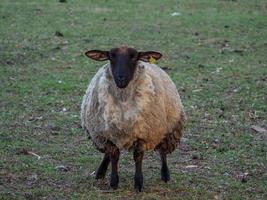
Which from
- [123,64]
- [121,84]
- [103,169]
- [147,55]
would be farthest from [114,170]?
[147,55]

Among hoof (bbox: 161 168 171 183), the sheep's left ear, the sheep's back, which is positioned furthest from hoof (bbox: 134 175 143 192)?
the sheep's left ear

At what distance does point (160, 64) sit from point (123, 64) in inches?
245

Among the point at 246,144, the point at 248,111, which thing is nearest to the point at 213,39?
the point at 248,111

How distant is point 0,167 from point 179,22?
34.5 feet

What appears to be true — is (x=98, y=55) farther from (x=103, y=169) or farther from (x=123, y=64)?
(x=103, y=169)

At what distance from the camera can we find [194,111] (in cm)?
970

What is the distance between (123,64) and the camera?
6430mm

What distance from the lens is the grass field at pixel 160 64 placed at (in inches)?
272

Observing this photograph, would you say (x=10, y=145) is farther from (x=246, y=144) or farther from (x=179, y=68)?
(x=179, y=68)

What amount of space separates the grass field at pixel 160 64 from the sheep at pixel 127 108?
0.41 metres

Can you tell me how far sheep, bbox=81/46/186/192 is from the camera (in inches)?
253

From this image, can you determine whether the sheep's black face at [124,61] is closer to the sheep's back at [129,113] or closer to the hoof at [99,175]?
the sheep's back at [129,113]

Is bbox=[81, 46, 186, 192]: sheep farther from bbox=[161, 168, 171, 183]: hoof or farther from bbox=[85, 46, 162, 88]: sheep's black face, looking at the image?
bbox=[161, 168, 171, 183]: hoof

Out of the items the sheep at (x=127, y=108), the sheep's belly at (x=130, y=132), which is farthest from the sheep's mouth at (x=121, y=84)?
the sheep's belly at (x=130, y=132)
